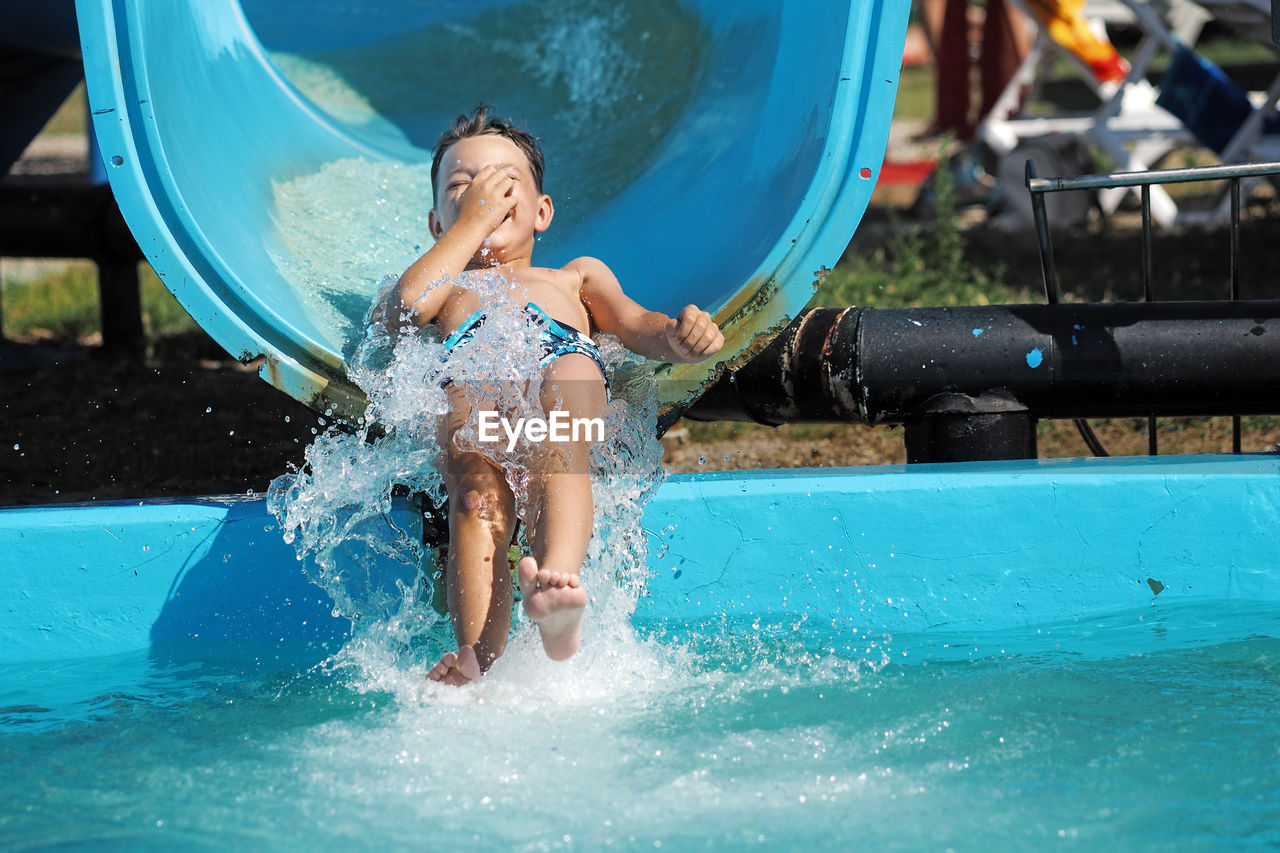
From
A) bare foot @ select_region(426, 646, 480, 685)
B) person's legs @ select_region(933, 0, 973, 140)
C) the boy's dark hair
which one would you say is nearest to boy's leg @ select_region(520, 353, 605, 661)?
bare foot @ select_region(426, 646, 480, 685)

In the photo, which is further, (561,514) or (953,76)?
(953,76)

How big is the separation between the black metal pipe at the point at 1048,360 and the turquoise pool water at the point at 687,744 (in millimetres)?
478

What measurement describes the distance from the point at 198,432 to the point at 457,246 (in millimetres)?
1694

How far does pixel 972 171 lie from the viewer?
20.8 ft

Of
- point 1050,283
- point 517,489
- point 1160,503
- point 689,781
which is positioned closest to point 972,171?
point 1050,283

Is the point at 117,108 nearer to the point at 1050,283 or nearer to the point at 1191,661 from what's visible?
the point at 1050,283

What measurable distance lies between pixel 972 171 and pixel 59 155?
658 centimetres

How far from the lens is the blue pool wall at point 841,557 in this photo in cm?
211

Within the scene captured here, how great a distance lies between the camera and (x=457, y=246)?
2037 mm

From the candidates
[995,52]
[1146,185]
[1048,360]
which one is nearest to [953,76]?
[995,52]

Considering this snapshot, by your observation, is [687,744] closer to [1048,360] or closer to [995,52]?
[1048,360]

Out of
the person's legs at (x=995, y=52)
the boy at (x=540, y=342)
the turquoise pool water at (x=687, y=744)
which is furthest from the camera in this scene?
the person's legs at (x=995, y=52)

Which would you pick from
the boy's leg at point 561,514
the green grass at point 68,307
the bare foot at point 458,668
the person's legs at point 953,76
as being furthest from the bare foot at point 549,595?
the person's legs at point 953,76

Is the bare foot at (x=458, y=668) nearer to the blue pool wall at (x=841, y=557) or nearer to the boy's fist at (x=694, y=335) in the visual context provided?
the blue pool wall at (x=841, y=557)
